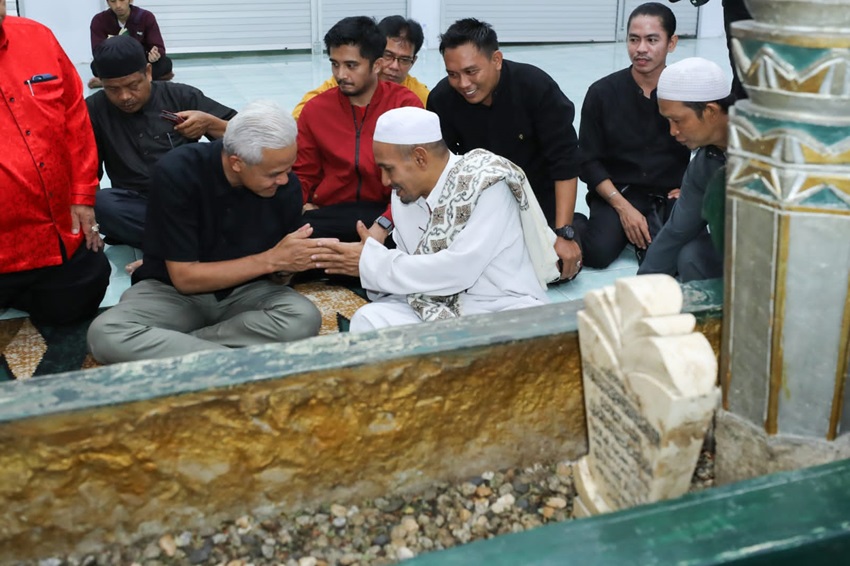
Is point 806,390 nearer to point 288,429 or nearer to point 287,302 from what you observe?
point 288,429

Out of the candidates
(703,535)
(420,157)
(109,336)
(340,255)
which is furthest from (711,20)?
(703,535)

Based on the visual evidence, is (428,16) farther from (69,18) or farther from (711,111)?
(711,111)

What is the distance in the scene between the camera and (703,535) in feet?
4.24

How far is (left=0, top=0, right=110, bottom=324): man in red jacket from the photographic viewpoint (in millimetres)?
3318

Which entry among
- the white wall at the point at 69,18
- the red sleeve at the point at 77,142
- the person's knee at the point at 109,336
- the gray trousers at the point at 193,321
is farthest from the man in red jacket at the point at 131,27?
the person's knee at the point at 109,336

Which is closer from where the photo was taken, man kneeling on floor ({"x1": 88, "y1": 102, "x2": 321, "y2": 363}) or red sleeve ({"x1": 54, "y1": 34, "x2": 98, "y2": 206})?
man kneeling on floor ({"x1": 88, "y1": 102, "x2": 321, "y2": 363})

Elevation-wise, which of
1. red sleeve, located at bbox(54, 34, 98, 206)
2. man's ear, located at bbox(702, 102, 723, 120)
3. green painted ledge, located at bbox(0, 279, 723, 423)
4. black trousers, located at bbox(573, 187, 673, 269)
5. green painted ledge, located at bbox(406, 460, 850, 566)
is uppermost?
man's ear, located at bbox(702, 102, 723, 120)

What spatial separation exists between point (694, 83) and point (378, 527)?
197 centimetres

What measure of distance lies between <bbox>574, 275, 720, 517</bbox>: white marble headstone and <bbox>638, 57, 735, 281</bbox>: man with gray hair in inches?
59.1

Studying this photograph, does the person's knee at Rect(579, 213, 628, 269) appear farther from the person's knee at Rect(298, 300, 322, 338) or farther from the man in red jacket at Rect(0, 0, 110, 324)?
the man in red jacket at Rect(0, 0, 110, 324)

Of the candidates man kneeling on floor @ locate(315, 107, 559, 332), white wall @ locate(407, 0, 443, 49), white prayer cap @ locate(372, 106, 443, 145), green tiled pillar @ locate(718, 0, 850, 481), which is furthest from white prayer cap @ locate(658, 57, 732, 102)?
white wall @ locate(407, 0, 443, 49)

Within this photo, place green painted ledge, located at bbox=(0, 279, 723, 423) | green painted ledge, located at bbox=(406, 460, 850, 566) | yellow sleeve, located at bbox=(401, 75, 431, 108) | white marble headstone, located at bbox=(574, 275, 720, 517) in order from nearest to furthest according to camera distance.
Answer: green painted ledge, located at bbox=(406, 460, 850, 566) < white marble headstone, located at bbox=(574, 275, 720, 517) < green painted ledge, located at bbox=(0, 279, 723, 423) < yellow sleeve, located at bbox=(401, 75, 431, 108)

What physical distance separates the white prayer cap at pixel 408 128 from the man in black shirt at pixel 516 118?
44.0 inches

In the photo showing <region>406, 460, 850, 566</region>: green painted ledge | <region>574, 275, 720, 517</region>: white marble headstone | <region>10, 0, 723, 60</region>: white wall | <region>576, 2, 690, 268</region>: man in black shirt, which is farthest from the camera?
<region>10, 0, 723, 60</region>: white wall
